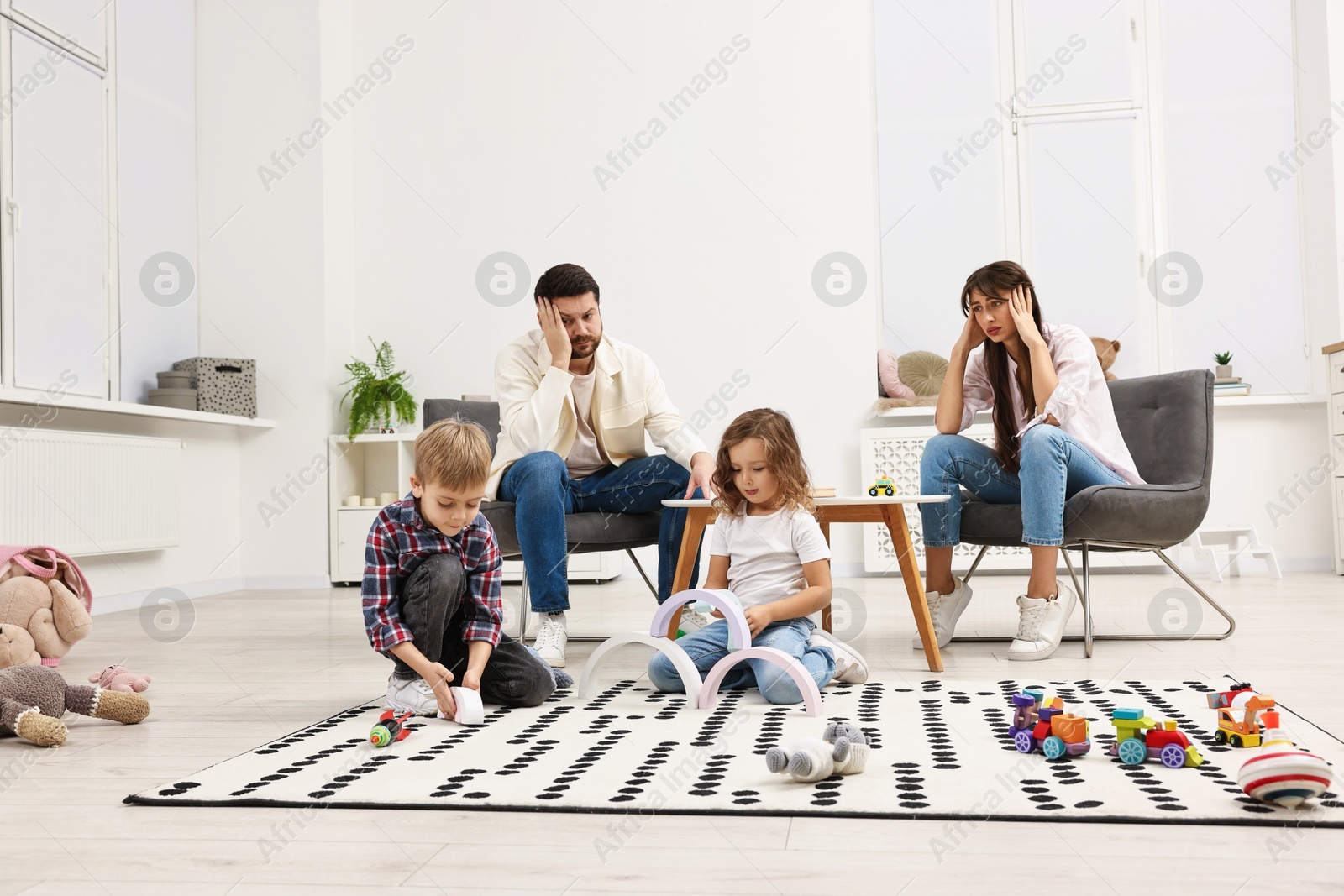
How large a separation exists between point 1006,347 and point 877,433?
1.99 metres

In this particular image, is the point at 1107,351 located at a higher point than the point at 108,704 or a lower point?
higher

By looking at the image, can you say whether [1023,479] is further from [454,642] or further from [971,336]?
[454,642]

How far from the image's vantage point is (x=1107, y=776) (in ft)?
4.30

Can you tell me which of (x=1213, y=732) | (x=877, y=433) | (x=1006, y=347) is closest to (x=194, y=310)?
(x=877, y=433)

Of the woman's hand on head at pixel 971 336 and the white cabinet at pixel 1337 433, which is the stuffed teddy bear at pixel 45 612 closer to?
the woman's hand on head at pixel 971 336

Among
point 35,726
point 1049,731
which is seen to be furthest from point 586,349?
point 1049,731

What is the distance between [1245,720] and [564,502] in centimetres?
149

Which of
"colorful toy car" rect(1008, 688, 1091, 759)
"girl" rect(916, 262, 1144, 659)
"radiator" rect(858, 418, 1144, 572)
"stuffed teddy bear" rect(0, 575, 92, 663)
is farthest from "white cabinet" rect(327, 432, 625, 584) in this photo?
"colorful toy car" rect(1008, 688, 1091, 759)

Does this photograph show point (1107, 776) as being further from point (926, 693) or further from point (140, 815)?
point (140, 815)

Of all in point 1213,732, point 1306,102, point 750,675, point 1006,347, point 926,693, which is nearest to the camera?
point 1213,732

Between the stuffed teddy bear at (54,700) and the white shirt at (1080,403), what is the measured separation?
191cm

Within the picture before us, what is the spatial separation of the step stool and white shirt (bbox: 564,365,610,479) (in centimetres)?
268

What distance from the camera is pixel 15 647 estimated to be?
2.23m

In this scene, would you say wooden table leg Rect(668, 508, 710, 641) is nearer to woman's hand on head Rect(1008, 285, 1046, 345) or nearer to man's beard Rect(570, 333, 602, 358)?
man's beard Rect(570, 333, 602, 358)
